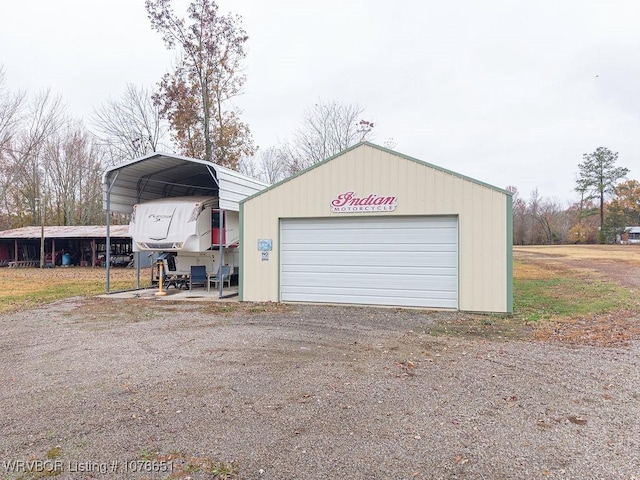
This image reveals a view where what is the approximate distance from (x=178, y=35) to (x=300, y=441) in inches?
974

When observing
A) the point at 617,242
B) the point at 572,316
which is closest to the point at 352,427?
the point at 572,316

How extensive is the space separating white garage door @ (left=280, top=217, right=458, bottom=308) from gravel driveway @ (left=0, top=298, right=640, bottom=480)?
8.89 ft

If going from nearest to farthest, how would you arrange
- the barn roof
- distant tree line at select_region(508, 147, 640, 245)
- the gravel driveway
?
1. the gravel driveway
2. the barn roof
3. distant tree line at select_region(508, 147, 640, 245)

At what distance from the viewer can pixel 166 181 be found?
48.3 ft

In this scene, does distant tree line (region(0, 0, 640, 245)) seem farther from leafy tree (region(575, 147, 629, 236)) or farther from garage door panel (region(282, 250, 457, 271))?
leafy tree (region(575, 147, 629, 236))

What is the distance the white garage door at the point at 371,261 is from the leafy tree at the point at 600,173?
56373 mm

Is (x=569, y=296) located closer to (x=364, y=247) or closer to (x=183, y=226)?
(x=364, y=247)

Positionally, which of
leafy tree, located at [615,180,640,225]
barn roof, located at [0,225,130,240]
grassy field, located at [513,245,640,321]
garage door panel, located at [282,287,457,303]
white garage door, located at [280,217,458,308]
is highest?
leafy tree, located at [615,180,640,225]

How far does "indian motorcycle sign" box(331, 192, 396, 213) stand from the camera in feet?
31.8

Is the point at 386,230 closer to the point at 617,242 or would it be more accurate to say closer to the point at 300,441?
the point at 300,441

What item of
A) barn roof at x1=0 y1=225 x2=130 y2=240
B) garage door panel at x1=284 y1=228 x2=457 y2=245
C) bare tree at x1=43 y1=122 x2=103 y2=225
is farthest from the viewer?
bare tree at x1=43 y1=122 x2=103 y2=225

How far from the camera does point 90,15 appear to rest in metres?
12.7

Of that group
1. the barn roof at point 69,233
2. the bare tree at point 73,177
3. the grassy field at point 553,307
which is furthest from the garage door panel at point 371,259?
the bare tree at point 73,177

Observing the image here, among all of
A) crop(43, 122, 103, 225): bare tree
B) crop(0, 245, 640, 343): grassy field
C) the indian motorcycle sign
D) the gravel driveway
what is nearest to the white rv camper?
crop(0, 245, 640, 343): grassy field
